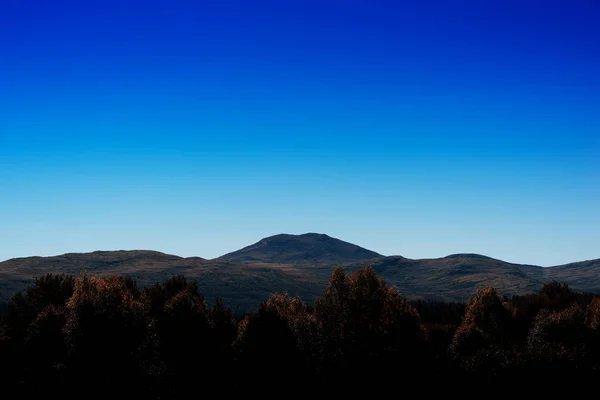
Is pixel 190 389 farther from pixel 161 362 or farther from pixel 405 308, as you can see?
pixel 405 308

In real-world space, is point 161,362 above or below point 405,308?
below

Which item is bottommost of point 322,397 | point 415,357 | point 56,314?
point 322,397

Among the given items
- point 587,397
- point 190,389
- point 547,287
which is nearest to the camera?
point 587,397

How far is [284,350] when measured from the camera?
6247 cm

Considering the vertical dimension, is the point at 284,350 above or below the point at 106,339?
below

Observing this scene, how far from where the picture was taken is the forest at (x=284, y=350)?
190ft

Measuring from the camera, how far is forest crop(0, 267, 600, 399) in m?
57.8

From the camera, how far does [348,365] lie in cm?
6062

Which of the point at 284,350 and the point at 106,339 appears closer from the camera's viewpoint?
the point at 106,339

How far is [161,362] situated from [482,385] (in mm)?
36688

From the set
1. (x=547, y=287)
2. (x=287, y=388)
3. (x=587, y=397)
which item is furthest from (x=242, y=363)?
(x=547, y=287)

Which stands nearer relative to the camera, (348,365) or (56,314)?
(348,365)

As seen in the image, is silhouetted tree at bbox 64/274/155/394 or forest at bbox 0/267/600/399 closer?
silhouetted tree at bbox 64/274/155/394

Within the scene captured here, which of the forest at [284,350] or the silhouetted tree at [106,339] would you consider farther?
the forest at [284,350]
